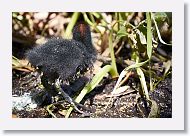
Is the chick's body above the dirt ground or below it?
above

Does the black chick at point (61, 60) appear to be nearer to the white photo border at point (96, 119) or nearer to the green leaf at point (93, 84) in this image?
the green leaf at point (93, 84)

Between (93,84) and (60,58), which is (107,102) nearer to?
(93,84)

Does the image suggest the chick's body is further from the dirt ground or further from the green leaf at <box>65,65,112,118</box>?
the dirt ground

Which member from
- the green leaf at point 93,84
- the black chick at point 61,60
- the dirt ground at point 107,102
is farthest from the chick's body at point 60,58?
the dirt ground at point 107,102

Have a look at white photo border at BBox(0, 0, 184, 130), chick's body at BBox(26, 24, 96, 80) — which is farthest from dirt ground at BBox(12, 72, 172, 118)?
chick's body at BBox(26, 24, 96, 80)

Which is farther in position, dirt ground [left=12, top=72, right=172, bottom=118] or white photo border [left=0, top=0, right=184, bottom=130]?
dirt ground [left=12, top=72, right=172, bottom=118]

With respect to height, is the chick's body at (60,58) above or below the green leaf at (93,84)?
above
